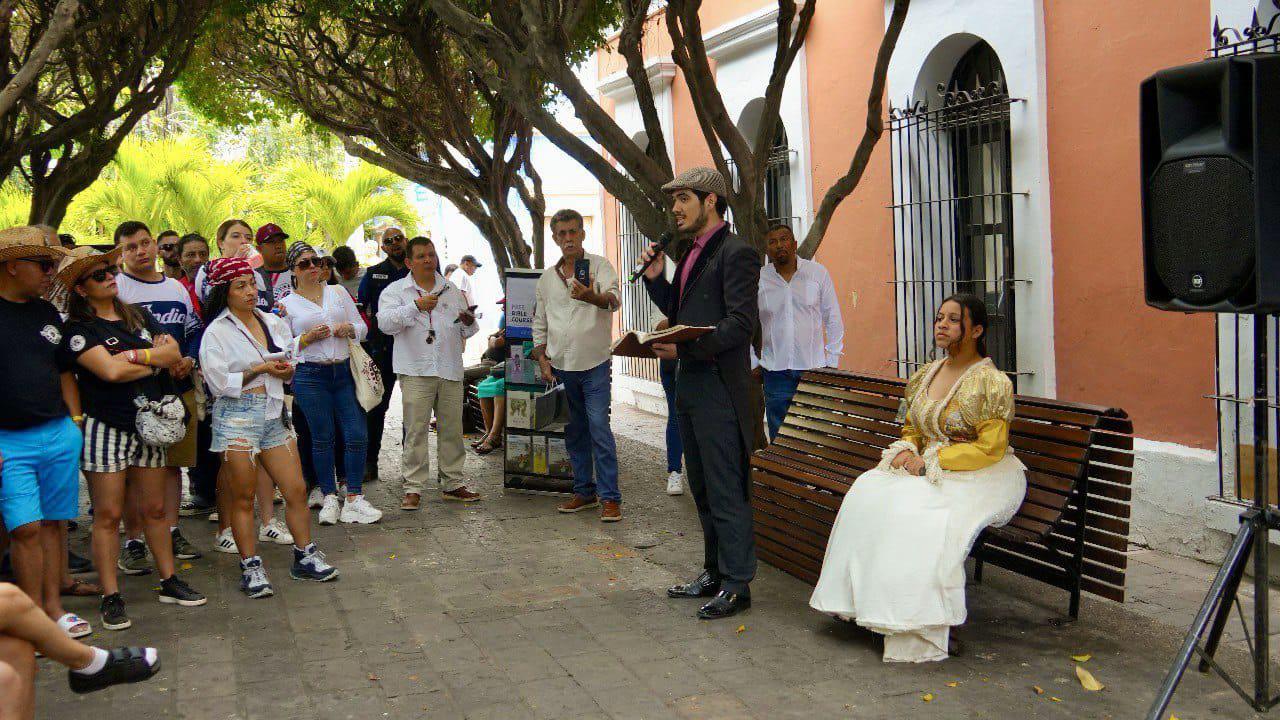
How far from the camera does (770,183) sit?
1229 centimetres

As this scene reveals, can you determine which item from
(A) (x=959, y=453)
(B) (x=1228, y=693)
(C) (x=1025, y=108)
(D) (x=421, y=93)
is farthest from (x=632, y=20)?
(D) (x=421, y=93)

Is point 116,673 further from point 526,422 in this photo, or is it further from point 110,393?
point 526,422

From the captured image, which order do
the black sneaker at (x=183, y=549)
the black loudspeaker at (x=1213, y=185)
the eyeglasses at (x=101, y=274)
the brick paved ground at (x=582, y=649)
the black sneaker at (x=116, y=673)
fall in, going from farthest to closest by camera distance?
1. the black sneaker at (x=183, y=549)
2. the eyeglasses at (x=101, y=274)
3. the brick paved ground at (x=582, y=649)
4. the black loudspeaker at (x=1213, y=185)
5. the black sneaker at (x=116, y=673)

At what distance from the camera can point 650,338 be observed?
18.9 feet

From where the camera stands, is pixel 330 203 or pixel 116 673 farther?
pixel 330 203

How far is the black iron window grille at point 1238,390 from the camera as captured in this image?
6336 mm

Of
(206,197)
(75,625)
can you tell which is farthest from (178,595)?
(206,197)

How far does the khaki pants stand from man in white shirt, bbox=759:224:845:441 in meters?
2.49

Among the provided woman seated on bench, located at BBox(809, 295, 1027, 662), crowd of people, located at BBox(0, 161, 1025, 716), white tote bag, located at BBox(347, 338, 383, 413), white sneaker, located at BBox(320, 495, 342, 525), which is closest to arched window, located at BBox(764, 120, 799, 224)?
crowd of people, located at BBox(0, 161, 1025, 716)

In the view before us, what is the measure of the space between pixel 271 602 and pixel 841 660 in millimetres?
3171

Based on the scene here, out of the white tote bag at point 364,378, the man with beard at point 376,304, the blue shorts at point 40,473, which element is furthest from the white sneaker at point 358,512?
the blue shorts at point 40,473

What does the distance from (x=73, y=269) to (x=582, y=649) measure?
3.19 metres

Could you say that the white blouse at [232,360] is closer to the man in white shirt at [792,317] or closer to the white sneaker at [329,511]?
the white sneaker at [329,511]

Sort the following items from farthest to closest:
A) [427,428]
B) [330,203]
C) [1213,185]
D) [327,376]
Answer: [330,203]
[427,428]
[327,376]
[1213,185]
